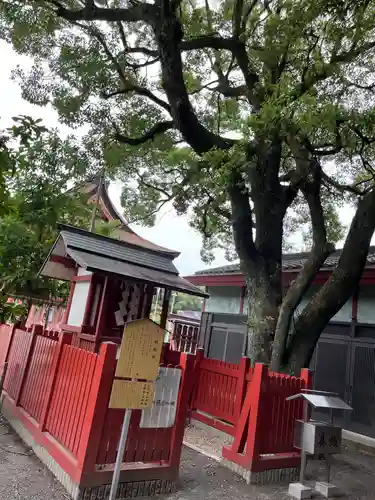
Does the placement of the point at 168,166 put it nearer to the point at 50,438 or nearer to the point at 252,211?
the point at 252,211

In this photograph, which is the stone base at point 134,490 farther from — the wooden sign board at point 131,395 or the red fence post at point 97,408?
the wooden sign board at point 131,395

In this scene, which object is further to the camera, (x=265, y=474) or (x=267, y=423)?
(x=267, y=423)

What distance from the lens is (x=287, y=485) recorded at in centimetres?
541

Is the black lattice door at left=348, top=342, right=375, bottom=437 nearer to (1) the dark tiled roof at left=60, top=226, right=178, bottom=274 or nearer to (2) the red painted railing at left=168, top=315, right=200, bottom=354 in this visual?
(1) the dark tiled roof at left=60, top=226, right=178, bottom=274

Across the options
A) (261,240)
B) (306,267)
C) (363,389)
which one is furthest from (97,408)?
(363,389)

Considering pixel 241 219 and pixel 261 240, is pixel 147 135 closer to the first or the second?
pixel 241 219

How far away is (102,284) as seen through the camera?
7.17 m

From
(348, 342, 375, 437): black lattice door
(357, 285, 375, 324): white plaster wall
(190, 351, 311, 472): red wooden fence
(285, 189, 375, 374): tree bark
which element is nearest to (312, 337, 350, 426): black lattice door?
(348, 342, 375, 437): black lattice door

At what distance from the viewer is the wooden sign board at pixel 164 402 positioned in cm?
452

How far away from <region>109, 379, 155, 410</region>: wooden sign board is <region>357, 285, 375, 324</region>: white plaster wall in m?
6.21

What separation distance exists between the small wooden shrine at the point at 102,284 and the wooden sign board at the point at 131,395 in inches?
95.4

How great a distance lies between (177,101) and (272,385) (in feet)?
16.9

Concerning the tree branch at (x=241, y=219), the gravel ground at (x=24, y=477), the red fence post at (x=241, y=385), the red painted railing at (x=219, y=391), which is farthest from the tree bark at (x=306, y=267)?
the gravel ground at (x=24, y=477)

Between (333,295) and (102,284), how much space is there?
4150 mm
